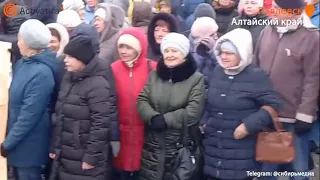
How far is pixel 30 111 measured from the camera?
3.28 metres

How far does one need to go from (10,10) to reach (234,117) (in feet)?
7.35

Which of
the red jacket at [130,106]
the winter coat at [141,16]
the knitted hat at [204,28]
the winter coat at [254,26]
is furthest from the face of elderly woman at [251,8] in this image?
the winter coat at [141,16]

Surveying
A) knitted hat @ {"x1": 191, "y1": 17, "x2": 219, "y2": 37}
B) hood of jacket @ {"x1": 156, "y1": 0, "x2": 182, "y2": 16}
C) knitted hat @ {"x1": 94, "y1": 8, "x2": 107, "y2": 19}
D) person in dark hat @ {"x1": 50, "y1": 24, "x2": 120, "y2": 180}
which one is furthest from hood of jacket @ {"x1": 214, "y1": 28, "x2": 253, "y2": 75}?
hood of jacket @ {"x1": 156, "y1": 0, "x2": 182, "y2": 16}

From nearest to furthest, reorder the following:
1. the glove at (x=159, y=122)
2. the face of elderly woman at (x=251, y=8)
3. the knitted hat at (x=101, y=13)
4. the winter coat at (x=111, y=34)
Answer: the glove at (x=159, y=122) < the face of elderly woman at (x=251, y=8) < the winter coat at (x=111, y=34) < the knitted hat at (x=101, y=13)

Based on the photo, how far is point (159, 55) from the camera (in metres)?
3.91

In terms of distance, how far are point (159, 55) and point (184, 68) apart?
63 centimetres

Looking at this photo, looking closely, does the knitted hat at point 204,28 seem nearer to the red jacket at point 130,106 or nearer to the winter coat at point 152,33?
the winter coat at point 152,33

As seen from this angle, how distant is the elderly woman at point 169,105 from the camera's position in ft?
10.6

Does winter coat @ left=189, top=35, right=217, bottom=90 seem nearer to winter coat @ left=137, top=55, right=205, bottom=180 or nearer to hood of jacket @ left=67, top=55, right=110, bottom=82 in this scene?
winter coat @ left=137, top=55, right=205, bottom=180

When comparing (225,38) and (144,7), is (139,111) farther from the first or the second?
(144,7)

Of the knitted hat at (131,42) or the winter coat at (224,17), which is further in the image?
the winter coat at (224,17)

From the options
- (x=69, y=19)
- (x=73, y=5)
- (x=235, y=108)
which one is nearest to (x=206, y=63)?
(x=235, y=108)

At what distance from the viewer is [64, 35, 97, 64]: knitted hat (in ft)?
10.4

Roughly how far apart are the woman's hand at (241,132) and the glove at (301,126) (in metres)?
0.29
